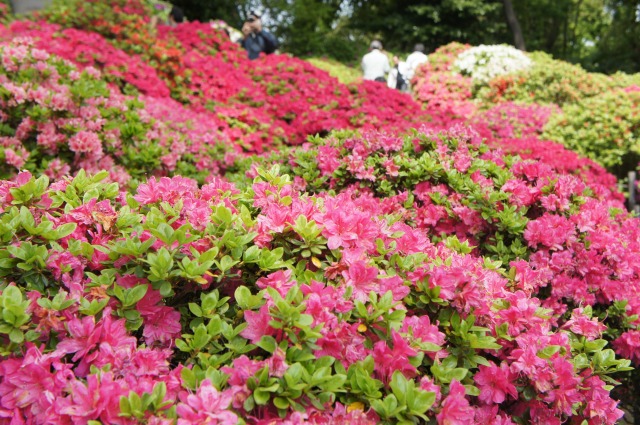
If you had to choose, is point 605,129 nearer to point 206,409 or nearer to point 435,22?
point 206,409

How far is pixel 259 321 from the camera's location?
1.29 m

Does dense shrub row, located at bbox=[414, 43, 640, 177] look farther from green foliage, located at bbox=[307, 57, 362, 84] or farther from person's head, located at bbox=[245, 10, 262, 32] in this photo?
person's head, located at bbox=[245, 10, 262, 32]

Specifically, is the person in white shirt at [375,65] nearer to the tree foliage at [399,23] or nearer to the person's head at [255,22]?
the person's head at [255,22]

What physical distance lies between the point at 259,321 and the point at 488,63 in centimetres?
1068

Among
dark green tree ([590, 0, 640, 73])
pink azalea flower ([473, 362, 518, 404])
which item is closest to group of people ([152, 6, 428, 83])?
pink azalea flower ([473, 362, 518, 404])

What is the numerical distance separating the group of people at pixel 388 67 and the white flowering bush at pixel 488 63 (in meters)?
1.08

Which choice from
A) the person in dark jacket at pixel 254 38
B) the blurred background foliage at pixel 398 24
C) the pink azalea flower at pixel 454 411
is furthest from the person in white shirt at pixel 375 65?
the pink azalea flower at pixel 454 411

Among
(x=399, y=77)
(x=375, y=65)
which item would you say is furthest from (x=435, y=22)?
(x=375, y=65)

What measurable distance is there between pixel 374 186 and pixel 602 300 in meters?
1.27

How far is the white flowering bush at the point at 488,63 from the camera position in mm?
10555

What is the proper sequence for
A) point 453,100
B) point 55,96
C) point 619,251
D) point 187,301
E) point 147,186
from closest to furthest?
1. point 187,301
2. point 147,186
3. point 619,251
4. point 55,96
5. point 453,100

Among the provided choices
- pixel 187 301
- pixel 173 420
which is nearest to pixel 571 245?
pixel 187 301

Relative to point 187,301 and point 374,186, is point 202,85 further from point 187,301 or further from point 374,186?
point 187,301

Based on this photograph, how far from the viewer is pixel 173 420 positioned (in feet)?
3.61
